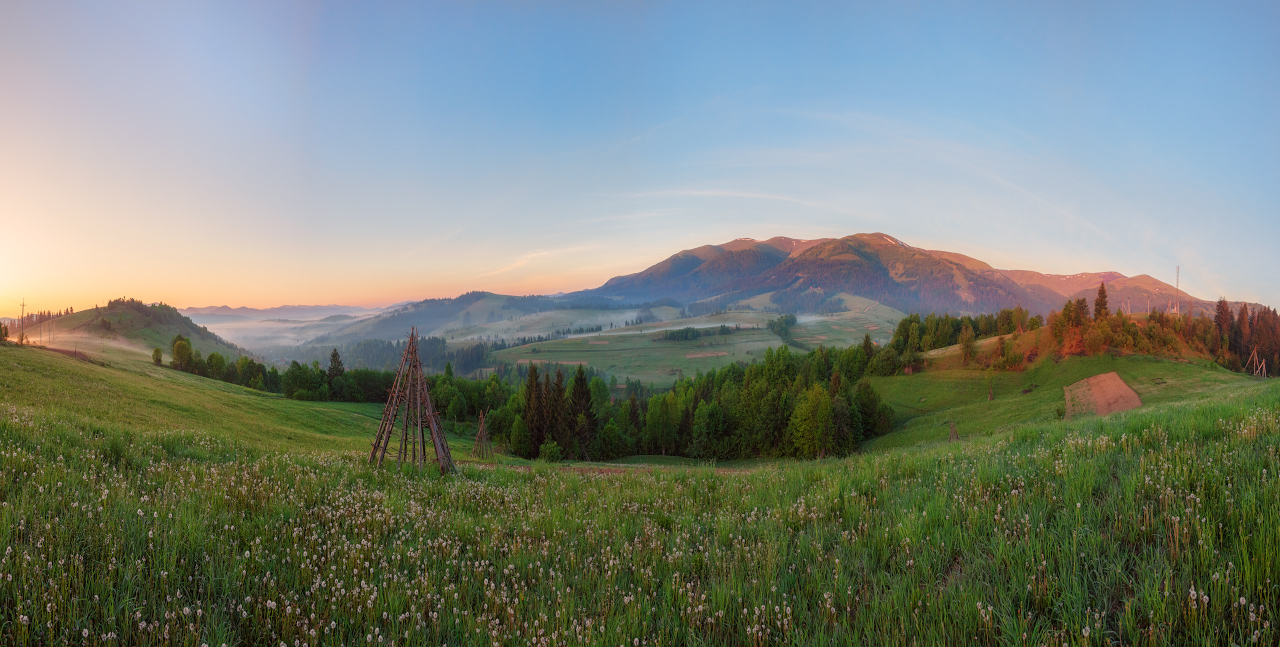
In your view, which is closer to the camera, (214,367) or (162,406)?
(162,406)

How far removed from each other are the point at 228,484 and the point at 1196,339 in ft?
420

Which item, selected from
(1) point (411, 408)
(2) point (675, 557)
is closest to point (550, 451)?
(1) point (411, 408)

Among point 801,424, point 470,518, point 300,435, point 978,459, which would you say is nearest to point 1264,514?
point 978,459

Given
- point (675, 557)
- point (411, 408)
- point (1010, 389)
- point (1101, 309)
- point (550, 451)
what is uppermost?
point (1101, 309)

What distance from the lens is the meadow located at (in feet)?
11.1

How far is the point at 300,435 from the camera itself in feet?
121

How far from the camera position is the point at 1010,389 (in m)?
79.1

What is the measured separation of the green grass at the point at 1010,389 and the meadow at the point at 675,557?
150 ft

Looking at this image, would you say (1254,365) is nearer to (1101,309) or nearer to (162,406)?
(1101,309)

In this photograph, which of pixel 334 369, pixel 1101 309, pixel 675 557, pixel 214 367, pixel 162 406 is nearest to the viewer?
Answer: pixel 675 557

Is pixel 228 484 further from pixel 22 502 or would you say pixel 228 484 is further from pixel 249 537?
pixel 249 537

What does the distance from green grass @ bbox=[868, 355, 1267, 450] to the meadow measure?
4570 cm

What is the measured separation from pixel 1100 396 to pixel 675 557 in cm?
7595

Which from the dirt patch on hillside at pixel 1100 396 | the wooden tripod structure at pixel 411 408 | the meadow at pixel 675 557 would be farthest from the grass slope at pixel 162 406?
the dirt patch on hillside at pixel 1100 396
